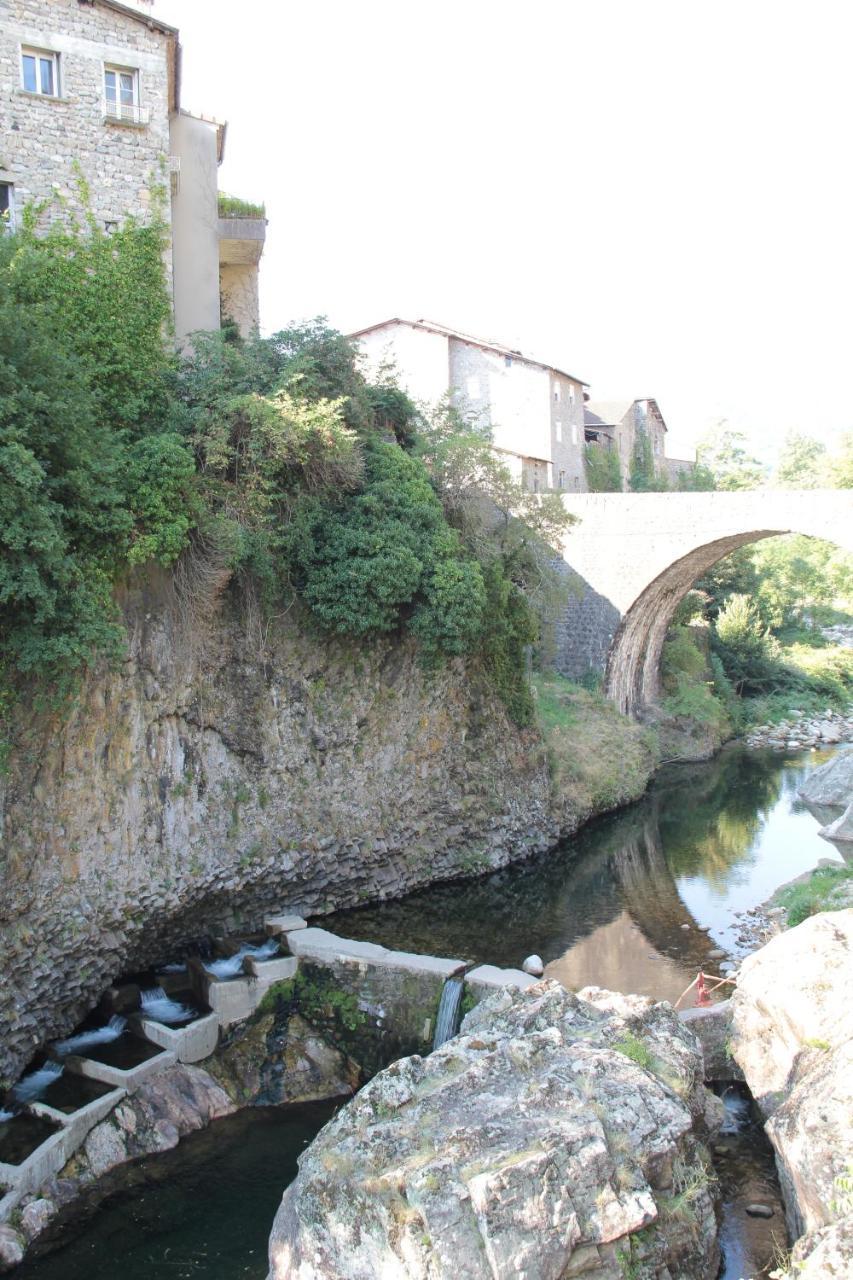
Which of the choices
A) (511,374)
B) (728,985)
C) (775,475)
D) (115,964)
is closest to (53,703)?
(115,964)

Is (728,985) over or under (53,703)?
under

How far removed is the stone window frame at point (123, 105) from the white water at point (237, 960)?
12631 mm

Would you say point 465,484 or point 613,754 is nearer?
point 465,484

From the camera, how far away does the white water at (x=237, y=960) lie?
12.6 metres

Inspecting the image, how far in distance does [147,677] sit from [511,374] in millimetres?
25120

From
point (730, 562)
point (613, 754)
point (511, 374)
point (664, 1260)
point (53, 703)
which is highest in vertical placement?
point (511, 374)

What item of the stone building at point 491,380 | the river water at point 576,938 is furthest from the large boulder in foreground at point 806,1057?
the stone building at point 491,380

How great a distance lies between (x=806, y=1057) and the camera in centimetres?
848

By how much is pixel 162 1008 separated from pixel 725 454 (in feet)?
190

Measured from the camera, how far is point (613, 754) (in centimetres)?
2403

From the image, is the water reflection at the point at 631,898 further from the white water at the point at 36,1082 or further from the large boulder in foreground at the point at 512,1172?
the large boulder in foreground at the point at 512,1172

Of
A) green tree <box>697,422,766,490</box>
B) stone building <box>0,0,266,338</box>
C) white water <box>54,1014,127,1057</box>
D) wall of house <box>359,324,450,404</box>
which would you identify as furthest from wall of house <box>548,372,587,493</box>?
green tree <box>697,422,766,490</box>

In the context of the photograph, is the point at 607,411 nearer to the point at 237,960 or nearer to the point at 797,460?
the point at 797,460

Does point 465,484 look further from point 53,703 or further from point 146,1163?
point 146,1163
